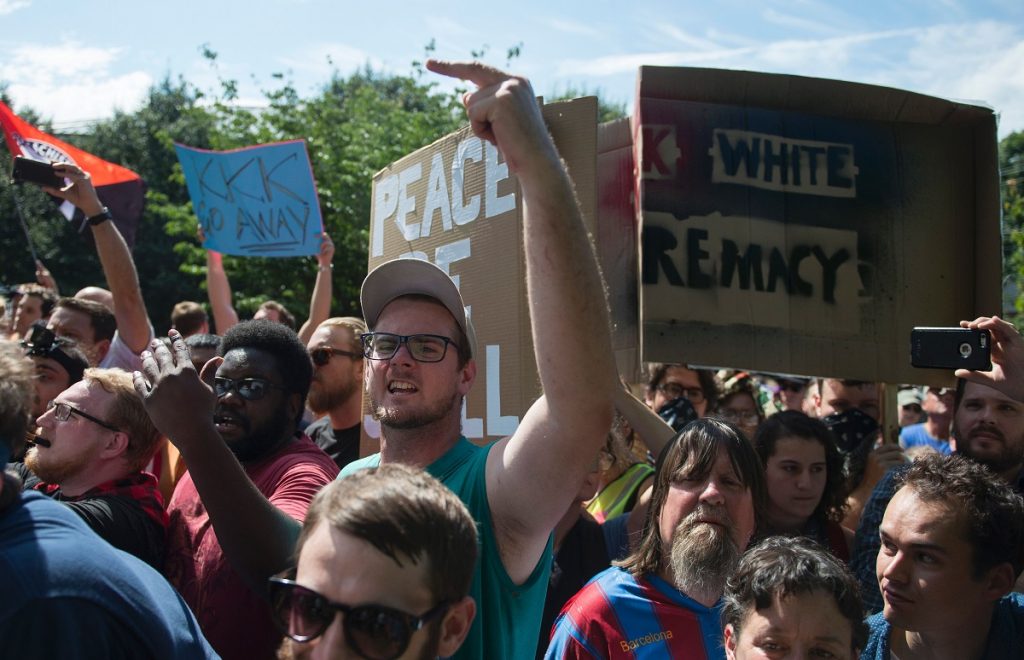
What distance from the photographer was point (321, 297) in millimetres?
5785

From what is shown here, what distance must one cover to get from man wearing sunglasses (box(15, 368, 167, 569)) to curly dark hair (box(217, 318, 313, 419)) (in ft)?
1.11

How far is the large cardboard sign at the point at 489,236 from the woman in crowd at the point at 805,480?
3.47 ft

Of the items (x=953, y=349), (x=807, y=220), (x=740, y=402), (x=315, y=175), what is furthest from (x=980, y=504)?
(x=315, y=175)

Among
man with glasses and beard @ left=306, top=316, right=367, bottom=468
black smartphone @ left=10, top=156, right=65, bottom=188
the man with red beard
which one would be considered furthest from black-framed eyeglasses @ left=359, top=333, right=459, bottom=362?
black smartphone @ left=10, top=156, right=65, bottom=188

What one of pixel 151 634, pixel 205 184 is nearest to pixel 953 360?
pixel 151 634

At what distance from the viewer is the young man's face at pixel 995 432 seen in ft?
11.5

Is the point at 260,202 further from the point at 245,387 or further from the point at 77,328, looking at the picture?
the point at 245,387

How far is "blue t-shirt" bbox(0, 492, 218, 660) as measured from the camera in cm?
158

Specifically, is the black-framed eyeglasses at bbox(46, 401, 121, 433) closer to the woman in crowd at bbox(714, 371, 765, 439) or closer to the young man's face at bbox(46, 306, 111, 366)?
the young man's face at bbox(46, 306, 111, 366)

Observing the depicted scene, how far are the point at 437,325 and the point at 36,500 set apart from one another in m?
0.95

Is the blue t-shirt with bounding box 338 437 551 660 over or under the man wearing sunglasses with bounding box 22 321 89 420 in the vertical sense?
under

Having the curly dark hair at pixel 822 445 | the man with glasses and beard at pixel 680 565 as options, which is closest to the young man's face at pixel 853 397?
the curly dark hair at pixel 822 445

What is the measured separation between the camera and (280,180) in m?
5.98

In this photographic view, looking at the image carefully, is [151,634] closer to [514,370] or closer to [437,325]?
[437,325]
